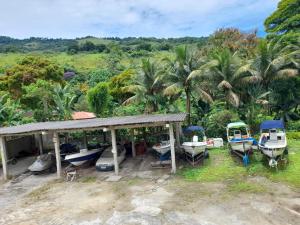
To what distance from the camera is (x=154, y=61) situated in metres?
24.1

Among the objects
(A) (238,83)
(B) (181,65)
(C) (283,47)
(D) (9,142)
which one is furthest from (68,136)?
(C) (283,47)

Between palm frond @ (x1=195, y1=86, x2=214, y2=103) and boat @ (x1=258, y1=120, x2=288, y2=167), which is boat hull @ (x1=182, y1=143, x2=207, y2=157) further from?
palm frond @ (x1=195, y1=86, x2=214, y2=103)

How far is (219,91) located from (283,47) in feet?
22.0

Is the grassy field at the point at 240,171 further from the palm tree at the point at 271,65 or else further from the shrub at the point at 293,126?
the palm tree at the point at 271,65

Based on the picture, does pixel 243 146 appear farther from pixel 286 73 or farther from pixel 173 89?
pixel 286 73

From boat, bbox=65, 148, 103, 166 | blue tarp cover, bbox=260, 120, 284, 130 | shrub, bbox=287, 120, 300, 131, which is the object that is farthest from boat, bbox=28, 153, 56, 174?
shrub, bbox=287, 120, 300, 131

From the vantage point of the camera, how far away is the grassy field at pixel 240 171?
12.8 metres

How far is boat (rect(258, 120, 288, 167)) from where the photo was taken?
13.8 metres

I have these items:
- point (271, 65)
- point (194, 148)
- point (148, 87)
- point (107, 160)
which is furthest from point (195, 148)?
point (271, 65)

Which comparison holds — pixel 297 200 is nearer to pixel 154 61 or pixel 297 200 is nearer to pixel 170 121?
pixel 170 121

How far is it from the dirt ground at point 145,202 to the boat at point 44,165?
150 cm

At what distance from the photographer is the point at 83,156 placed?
55.8ft

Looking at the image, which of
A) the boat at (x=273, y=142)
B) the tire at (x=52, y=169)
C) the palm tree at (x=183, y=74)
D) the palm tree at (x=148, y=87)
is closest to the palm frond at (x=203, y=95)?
the palm tree at (x=183, y=74)

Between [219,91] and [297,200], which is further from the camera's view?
[219,91]
